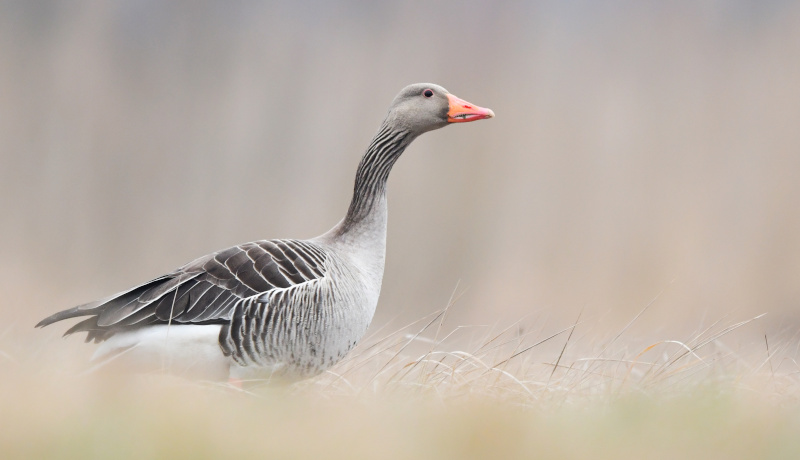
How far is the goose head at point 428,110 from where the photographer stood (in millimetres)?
6125

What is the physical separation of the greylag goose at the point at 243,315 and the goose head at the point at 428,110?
1306 mm

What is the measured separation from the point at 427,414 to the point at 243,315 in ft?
5.79

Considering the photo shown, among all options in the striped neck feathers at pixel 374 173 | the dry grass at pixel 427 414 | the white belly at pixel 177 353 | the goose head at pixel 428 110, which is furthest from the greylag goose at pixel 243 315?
the goose head at pixel 428 110

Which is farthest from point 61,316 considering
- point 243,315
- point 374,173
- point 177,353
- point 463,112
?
point 463,112

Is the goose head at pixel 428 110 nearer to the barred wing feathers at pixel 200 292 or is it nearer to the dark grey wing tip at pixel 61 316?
the barred wing feathers at pixel 200 292

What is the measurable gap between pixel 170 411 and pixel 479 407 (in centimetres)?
136

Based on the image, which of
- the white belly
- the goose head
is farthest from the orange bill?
the white belly

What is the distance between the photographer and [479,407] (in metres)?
3.73

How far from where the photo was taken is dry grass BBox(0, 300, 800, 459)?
2.93 metres

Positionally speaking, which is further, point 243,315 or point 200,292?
point 200,292

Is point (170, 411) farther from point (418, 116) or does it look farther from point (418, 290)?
point (418, 290)

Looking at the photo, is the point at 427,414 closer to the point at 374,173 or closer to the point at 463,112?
the point at 374,173

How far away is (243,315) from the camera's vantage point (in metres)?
4.98

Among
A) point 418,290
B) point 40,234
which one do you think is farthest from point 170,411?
point 40,234
